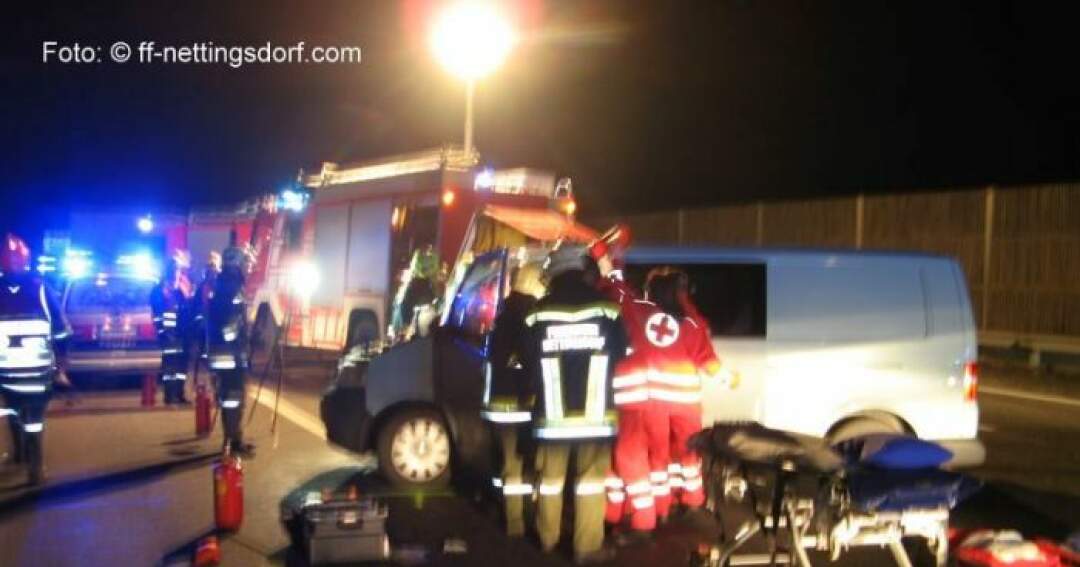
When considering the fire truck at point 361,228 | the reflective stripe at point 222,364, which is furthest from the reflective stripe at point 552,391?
the fire truck at point 361,228

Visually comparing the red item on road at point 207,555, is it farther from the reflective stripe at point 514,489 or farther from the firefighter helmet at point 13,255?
the firefighter helmet at point 13,255

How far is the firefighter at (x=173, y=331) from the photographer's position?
46.9 ft

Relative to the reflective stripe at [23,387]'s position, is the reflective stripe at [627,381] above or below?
above

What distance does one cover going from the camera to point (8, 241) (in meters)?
9.47

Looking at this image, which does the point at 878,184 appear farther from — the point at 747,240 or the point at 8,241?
the point at 8,241

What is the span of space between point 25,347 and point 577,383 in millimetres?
4816

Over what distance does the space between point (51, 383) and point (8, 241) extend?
1184 mm

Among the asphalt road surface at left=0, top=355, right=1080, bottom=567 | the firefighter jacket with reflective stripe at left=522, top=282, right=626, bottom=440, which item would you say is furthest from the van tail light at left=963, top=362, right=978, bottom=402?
the firefighter jacket with reflective stripe at left=522, top=282, right=626, bottom=440

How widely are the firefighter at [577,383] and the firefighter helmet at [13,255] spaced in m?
4.53

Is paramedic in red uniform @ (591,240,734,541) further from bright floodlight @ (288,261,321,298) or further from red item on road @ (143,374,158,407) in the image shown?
bright floodlight @ (288,261,321,298)

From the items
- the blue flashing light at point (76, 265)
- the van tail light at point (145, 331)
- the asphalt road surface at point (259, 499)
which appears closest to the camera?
the asphalt road surface at point (259, 499)

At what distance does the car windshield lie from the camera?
606 inches

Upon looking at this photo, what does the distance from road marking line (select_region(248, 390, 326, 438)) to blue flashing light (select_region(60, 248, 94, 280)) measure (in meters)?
2.86

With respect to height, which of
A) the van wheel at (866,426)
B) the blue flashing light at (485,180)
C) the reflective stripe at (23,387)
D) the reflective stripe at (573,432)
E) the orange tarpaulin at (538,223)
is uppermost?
the blue flashing light at (485,180)
